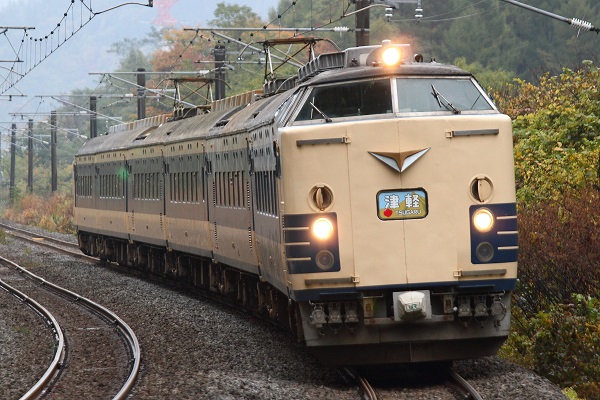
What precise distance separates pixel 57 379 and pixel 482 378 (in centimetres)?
458

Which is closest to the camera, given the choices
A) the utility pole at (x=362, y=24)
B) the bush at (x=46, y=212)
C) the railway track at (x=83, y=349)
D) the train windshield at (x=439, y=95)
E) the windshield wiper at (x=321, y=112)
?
the windshield wiper at (x=321, y=112)

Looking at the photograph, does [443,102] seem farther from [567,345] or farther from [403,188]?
[567,345]

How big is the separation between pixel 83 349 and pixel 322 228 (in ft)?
17.9

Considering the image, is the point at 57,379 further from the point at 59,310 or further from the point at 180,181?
the point at 180,181

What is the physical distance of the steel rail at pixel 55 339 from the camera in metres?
11.5

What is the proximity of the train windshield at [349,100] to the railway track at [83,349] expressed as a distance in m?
3.23

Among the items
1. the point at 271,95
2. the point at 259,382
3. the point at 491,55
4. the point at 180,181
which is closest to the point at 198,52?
the point at 491,55

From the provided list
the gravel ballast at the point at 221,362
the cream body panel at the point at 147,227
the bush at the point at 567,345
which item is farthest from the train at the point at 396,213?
the cream body panel at the point at 147,227

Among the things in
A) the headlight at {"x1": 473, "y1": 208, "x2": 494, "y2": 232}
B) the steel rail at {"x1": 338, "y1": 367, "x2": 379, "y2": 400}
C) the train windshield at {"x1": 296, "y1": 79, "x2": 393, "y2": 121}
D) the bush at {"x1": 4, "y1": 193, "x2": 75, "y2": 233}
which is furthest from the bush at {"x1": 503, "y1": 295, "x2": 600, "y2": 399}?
the bush at {"x1": 4, "y1": 193, "x2": 75, "y2": 233}

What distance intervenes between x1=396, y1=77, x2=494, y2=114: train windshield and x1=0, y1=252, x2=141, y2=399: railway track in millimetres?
3863

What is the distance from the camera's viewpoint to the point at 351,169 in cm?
1047

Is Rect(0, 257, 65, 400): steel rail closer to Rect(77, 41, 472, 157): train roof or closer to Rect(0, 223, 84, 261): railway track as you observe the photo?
Rect(77, 41, 472, 157): train roof

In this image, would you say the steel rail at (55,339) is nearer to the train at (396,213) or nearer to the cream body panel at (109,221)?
the train at (396,213)

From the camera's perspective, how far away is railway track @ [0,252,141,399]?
11.7 m
